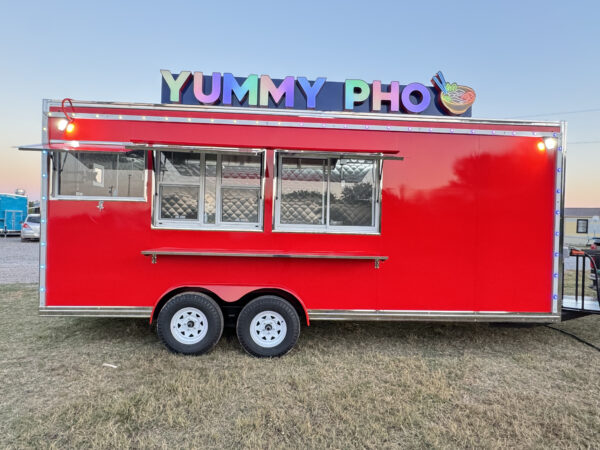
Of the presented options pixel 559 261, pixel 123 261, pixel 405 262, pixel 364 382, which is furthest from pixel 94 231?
pixel 559 261

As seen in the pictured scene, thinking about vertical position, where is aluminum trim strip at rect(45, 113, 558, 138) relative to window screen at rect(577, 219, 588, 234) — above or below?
above

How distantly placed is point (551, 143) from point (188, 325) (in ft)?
16.3

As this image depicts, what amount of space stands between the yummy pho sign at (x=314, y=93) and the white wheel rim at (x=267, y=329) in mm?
2940

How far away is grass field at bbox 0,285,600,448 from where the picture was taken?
2.63 metres

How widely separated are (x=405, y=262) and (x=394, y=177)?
1051 millimetres

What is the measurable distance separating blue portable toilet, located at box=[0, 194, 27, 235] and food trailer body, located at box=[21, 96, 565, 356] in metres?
22.0

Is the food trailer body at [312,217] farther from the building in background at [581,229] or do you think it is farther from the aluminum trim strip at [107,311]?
the building in background at [581,229]

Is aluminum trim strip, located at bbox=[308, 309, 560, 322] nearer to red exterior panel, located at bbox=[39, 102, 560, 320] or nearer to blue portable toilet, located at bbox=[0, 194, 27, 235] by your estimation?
red exterior panel, located at bbox=[39, 102, 560, 320]

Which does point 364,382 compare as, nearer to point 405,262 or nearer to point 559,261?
point 405,262

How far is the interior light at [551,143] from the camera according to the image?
4.11 metres

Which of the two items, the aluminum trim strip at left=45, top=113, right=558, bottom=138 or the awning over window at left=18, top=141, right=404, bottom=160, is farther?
the aluminum trim strip at left=45, top=113, right=558, bottom=138

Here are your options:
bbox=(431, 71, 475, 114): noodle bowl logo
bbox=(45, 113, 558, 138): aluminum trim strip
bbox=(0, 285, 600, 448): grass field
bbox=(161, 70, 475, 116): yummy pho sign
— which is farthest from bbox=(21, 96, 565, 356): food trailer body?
bbox=(161, 70, 475, 116): yummy pho sign

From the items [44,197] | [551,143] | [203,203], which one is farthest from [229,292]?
[551,143]

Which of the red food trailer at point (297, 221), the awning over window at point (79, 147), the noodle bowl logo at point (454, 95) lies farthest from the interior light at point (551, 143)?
the awning over window at point (79, 147)
